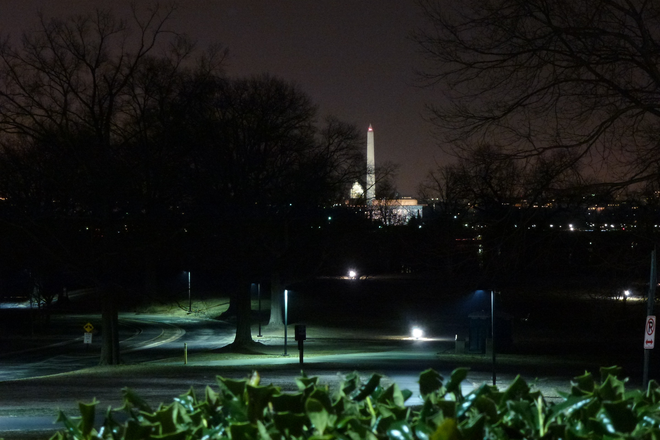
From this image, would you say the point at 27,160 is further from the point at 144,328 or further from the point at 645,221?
the point at 144,328

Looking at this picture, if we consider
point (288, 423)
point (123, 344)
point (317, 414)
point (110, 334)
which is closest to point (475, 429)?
point (317, 414)

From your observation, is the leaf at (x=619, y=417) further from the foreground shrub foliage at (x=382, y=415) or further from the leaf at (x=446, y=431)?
the leaf at (x=446, y=431)

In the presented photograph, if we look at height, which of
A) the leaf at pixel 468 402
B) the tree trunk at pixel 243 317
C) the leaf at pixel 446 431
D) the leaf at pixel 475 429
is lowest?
the tree trunk at pixel 243 317

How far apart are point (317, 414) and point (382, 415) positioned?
0.91 ft

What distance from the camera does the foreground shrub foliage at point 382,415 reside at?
2.89 m

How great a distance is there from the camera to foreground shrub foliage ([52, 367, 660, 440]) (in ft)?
9.48

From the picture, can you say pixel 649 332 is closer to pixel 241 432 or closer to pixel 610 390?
pixel 610 390

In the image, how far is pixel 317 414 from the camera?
2936 millimetres

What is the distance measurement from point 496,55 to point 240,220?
23.5 metres

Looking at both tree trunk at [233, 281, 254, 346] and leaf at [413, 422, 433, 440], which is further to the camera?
tree trunk at [233, 281, 254, 346]

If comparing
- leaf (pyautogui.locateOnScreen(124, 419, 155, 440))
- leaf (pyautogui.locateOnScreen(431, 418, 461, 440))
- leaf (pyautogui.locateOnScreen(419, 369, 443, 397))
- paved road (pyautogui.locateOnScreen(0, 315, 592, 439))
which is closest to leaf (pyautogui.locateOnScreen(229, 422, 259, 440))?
leaf (pyautogui.locateOnScreen(124, 419, 155, 440))

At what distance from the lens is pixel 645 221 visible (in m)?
14.3

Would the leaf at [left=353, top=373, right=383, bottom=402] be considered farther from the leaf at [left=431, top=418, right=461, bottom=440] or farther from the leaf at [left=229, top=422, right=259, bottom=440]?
the leaf at [left=431, top=418, right=461, bottom=440]

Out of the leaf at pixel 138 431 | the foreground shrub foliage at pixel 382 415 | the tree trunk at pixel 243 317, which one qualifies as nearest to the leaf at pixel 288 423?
the foreground shrub foliage at pixel 382 415
